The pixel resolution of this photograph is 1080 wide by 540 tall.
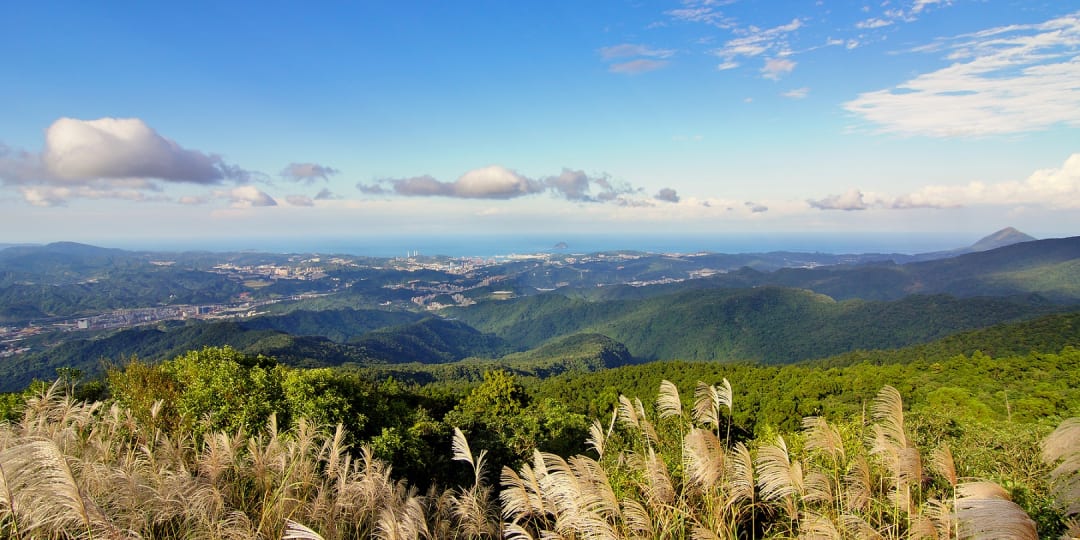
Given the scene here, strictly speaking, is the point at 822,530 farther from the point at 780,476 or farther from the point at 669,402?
the point at 669,402

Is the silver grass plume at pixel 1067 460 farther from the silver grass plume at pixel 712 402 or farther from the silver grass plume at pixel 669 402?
the silver grass plume at pixel 669 402

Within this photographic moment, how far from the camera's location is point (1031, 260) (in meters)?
A: 187

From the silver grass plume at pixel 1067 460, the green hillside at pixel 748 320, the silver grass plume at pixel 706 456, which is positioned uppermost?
the silver grass plume at pixel 706 456

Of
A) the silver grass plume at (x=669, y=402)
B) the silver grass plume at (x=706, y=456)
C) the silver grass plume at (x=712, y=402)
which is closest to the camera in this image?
the silver grass plume at (x=706, y=456)

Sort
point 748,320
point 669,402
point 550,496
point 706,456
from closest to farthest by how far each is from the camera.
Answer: point 706,456 → point 550,496 → point 669,402 → point 748,320

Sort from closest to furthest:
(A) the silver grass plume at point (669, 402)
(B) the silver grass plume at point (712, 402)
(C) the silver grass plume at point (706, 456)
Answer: (C) the silver grass plume at point (706, 456), (A) the silver grass plume at point (669, 402), (B) the silver grass plume at point (712, 402)

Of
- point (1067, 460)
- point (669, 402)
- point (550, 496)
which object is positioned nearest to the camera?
point (550, 496)

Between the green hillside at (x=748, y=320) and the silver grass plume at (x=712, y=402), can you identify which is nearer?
the silver grass plume at (x=712, y=402)

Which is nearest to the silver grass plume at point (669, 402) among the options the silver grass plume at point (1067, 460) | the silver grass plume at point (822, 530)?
the silver grass plume at point (822, 530)

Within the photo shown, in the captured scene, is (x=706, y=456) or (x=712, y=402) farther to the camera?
(x=712, y=402)

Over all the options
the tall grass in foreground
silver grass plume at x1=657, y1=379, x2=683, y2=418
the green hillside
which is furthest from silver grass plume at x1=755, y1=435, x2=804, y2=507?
the green hillside

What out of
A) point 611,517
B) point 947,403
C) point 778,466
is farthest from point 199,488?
point 947,403

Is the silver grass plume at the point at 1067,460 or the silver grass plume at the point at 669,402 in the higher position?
the silver grass plume at the point at 669,402

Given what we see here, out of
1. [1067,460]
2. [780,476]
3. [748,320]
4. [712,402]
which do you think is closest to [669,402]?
[712,402]
